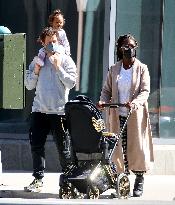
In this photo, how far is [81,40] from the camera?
8.76 meters

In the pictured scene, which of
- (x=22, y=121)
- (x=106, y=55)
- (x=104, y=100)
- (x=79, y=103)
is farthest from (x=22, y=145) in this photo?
(x=79, y=103)

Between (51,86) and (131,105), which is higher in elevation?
(51,86)

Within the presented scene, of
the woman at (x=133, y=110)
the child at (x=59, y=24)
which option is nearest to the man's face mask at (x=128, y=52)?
the woman at (x=133, y=110)

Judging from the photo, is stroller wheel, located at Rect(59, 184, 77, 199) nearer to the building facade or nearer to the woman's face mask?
the woman's face mask

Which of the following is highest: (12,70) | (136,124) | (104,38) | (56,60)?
(104,38)

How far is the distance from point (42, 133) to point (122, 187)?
4.00ft

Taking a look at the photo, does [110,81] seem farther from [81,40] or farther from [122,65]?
[81,40]

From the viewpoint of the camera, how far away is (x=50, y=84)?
6.51m

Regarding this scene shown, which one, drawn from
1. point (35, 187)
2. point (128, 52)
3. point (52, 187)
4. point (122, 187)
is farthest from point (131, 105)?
point (52, 187)

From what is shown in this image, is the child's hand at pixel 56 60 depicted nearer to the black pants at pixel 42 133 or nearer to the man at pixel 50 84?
the man at pixel 50 84

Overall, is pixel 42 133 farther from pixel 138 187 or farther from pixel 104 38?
pixel 104 38

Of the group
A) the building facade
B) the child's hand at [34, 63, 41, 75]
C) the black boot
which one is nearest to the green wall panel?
the child's hand at [34, 63, 41, 75]

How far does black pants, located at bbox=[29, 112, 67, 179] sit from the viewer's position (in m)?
6.53

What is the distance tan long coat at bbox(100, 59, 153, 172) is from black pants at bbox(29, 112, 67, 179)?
1.91ft
